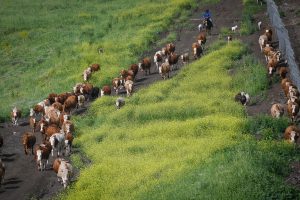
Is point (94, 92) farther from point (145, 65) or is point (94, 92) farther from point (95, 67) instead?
point (95, 67)

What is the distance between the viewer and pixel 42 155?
2508cm

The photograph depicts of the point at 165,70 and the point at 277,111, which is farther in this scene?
the point at 165,70

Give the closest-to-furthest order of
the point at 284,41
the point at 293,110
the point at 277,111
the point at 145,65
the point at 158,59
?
the point at 293,110 → the point at 277,111 → the point at 284,41 → the point at 145,65 → the point at 158,59

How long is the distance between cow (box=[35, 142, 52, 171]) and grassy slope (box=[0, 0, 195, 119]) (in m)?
10.3

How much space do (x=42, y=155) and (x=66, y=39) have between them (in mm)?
27517

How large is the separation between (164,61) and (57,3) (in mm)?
29060

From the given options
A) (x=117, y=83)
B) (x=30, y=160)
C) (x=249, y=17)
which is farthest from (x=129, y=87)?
(x=249, y=17)

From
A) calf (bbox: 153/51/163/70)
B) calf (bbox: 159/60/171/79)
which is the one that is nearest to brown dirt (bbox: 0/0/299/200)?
calf (bbox: 159/60/171/79)

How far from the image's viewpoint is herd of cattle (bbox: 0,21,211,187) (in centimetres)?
2525

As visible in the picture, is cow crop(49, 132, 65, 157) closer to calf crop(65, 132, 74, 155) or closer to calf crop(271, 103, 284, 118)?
calf crop(65, 132, 74, 155)

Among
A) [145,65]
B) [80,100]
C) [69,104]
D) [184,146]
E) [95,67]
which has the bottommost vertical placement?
[80,100]

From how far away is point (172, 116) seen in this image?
91.5 ft

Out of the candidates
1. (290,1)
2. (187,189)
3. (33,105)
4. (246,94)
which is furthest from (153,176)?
(290,1)

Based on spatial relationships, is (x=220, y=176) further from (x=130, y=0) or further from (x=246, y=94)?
(x=130, y=0)
